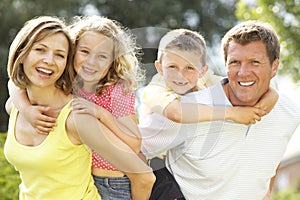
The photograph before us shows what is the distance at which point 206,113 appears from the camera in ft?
12.5

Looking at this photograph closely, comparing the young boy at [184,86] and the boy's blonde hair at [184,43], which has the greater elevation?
the boy's blonde hair at [184,43]

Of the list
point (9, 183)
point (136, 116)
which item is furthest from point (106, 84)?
point (9, 183)

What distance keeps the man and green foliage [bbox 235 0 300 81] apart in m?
6.76

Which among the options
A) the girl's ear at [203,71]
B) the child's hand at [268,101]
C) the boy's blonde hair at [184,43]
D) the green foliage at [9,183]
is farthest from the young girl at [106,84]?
the green foliage at [9,183]

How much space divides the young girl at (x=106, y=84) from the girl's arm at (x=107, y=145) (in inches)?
2.5

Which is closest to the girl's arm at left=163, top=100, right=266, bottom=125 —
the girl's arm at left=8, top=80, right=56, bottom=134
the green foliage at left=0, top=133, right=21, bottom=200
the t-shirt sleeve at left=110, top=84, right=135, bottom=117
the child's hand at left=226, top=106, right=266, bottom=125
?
the child's hand at left=226, top=106, right=266, bottom=125

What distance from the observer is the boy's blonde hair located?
4.06m

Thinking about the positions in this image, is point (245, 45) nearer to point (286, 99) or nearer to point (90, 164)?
point (286, 99)

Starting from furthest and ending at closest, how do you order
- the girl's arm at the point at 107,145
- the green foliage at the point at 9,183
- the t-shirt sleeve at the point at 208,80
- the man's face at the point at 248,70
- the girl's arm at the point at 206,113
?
the green foliage at the point at 9,183
the t-shirt sleeve at the point at 208,80
the man's face at the point at 248,70
the girl's arm at the point at 206,113
the girl's arm at the point at 107,145

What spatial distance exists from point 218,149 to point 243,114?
0.92 feet

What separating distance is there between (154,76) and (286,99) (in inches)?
32.9

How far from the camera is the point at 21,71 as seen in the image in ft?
11.8

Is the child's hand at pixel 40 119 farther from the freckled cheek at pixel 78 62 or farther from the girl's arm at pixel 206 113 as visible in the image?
the girl's arm at pixel 206 113

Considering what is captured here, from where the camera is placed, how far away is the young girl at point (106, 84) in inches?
144
